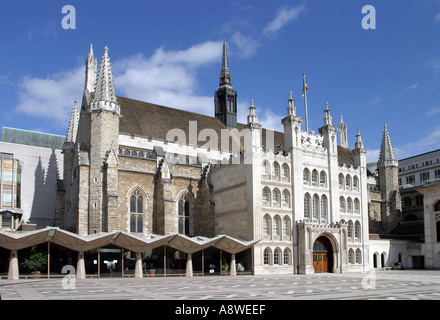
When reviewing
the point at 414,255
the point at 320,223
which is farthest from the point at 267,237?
the point at 414,255

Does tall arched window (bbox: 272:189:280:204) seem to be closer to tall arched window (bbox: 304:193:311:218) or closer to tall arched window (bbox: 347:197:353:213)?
tall arched window (bbox: 304:193:311:218)

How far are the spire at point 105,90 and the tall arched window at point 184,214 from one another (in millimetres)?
11521

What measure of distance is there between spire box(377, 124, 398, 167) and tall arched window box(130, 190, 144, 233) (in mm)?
39198

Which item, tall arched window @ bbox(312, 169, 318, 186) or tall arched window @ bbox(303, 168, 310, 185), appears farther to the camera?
tall arched window @ bbox(312, 169, 318, 186)

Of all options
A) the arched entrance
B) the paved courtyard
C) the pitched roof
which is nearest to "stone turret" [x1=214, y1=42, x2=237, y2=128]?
the pitched roof

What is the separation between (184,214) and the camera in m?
51.3

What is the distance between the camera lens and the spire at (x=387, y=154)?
70.6 metres

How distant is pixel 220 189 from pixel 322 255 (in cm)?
1236

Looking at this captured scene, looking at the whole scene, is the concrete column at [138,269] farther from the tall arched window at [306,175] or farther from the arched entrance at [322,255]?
the tall arched window at [306,175]

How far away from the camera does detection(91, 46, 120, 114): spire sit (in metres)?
47.2

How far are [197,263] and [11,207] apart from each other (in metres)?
29.1

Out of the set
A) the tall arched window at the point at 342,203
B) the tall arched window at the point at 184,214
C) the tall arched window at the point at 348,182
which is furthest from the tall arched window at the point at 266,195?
the tall arched window at the point at 348,182

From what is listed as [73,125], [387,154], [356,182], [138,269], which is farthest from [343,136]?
[138,269]

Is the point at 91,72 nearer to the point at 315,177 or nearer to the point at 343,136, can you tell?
the point at 315,177
